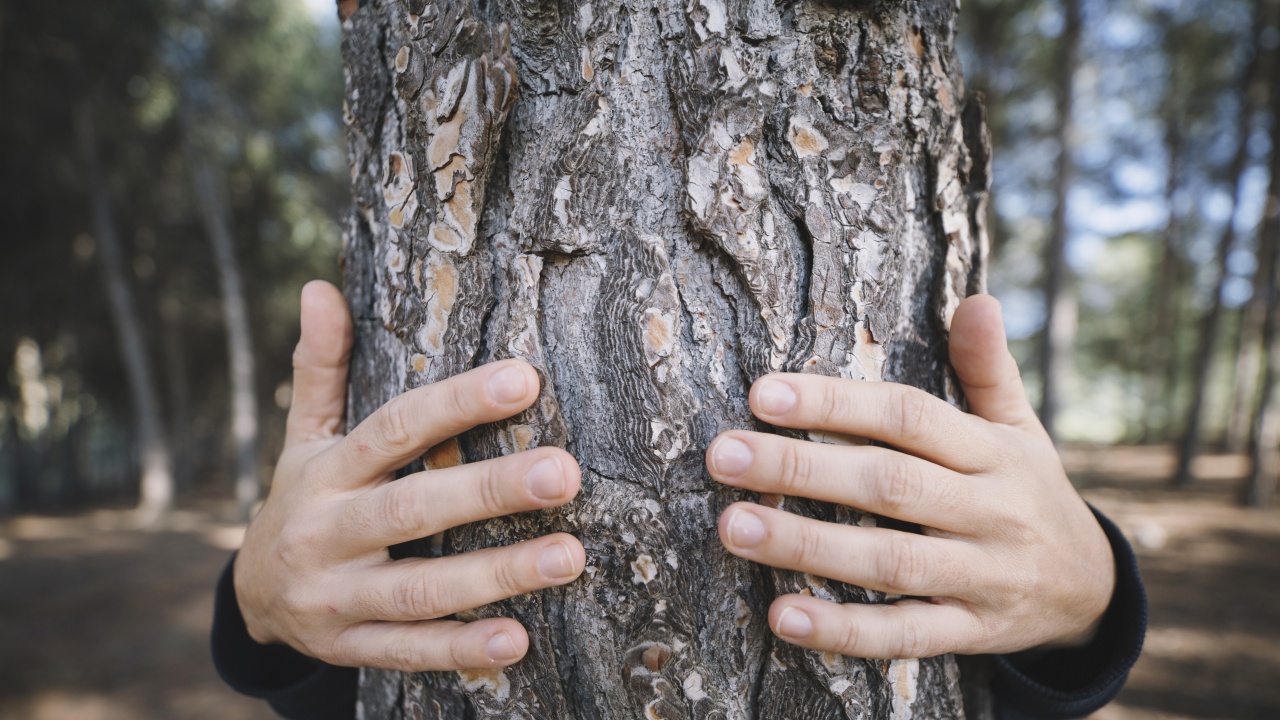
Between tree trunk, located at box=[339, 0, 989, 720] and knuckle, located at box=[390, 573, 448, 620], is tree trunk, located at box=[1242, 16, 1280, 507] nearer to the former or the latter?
tree trunk, located at box=[339, 0, 989, 720]

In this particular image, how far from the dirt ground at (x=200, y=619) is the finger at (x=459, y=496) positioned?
17.4 feet

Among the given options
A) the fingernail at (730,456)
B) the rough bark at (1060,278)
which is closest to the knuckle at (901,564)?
the fingernail at (730,456)

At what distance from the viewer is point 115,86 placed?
10.5 m

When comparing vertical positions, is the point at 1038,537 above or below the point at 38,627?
above

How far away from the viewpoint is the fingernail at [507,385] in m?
0.86

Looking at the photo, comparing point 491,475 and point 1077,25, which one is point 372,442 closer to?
point 491,475

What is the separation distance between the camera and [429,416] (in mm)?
886

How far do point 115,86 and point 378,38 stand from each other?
13.5 m

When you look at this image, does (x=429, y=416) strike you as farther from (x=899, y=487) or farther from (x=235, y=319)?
(x=235, y=319)

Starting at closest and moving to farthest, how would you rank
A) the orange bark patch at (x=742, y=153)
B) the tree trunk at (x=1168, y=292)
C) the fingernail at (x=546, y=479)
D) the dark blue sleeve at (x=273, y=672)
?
the fingernail at (x=546, y=479), the orange bark patch at (x=742, y=153), the dark blue sleeve at (x=273, y=672), the tree trunk at (x=1168, y=292)

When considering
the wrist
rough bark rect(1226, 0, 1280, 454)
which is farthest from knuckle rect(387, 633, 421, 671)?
rough bark rect(1226, 0, 1280, 454)

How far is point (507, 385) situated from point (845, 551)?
0.54 meters

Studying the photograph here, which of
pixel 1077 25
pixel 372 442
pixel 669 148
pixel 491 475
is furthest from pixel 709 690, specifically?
pixel 1077 25

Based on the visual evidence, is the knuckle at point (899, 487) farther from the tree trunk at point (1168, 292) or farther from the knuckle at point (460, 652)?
the tree trunk at point (1168, 292)
